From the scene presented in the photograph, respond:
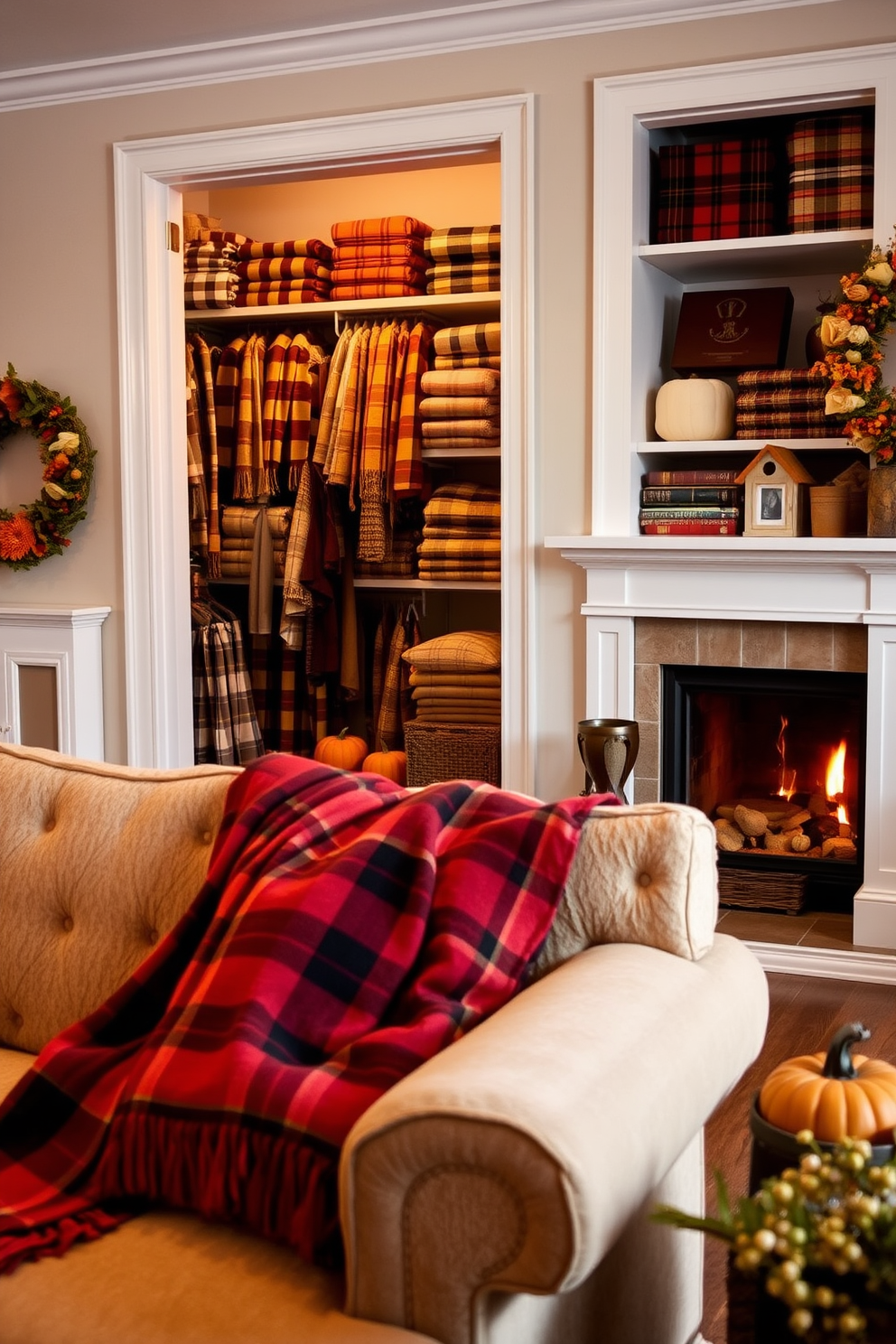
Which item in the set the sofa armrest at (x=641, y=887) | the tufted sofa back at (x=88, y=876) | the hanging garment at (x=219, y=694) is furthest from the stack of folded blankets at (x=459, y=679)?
the sofa armrest at (x=641, y=887)

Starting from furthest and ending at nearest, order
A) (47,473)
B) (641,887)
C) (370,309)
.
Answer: (370,309) → (47,473) → (641,887)

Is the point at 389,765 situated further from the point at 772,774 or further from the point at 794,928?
the point at 794,928

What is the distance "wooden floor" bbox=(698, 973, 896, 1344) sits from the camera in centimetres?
214

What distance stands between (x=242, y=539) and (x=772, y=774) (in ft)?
7.80

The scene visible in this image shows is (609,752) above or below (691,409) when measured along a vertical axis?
below

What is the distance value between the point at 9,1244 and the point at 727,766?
3110 mm

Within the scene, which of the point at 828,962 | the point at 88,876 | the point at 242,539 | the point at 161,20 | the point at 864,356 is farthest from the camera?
the point at 242,539

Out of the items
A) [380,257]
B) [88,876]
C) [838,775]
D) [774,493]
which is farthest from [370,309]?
[88,876]

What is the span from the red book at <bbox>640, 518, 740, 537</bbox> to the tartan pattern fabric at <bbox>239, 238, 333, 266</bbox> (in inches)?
81.8

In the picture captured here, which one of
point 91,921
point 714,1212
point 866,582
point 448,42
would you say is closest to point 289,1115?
point 91,921

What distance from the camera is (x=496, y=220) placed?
5574 millimetres

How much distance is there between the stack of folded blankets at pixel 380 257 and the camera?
5051mm

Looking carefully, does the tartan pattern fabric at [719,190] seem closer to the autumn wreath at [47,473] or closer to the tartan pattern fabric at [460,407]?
the tartan pattern fabric at [460,407]

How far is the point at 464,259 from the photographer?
491cm
